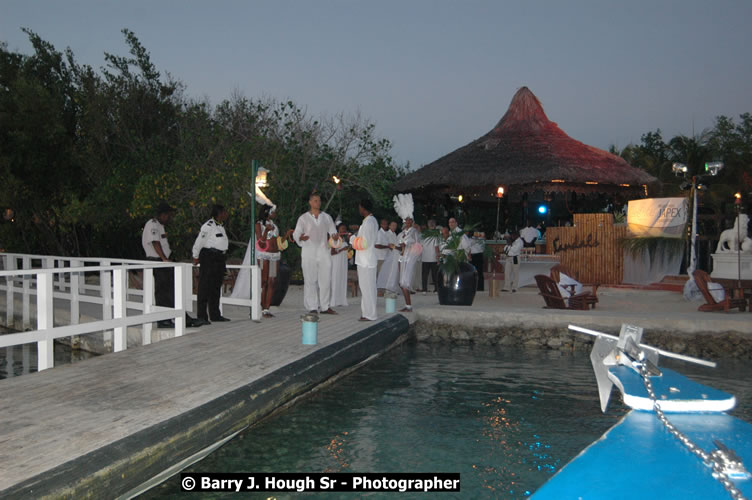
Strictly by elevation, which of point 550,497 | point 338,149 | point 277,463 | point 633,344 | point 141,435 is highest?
point 338,149

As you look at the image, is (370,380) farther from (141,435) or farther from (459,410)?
(141,435)

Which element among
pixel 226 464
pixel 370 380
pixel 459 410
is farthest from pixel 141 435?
pixel 370 380

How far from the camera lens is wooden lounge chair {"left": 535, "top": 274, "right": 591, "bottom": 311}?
12.1 m

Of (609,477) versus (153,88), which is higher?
(153,88)

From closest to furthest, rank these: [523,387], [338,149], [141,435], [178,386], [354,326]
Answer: [141,435], [178,386], [523,387], [354,326], [338,149]

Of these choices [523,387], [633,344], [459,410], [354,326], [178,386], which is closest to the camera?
[633,344]

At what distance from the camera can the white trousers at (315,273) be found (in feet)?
34.6

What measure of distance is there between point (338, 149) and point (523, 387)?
1218 cm

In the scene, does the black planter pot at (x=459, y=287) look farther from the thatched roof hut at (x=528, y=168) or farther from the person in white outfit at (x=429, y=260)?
the thatched roof hut at (x=528, y=168)

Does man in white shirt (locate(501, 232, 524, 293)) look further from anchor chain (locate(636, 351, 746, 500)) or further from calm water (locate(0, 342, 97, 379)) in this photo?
anchor chain (locate(636, 351, 746, 500))

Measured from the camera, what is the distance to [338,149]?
19391 millimetres

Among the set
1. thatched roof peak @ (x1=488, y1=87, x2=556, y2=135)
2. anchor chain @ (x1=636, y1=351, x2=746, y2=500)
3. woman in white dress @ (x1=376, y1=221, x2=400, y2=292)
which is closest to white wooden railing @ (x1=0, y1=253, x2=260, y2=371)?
woman in white dress @ (x1=376, y1=221, x2=400, y2=292)

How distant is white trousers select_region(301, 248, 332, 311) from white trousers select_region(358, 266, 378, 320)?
0.60 metres

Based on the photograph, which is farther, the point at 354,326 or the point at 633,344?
the point at 354,326
